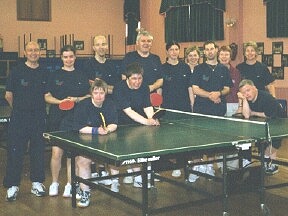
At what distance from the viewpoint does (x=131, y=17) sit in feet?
46.2

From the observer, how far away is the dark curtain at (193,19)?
10961mm

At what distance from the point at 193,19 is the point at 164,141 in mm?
8163

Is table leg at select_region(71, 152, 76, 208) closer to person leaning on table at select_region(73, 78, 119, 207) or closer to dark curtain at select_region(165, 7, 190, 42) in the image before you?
person leaning on table at select_region(73, 78, 119, 207)

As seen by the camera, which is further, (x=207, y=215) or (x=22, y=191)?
(x=22, y=191)

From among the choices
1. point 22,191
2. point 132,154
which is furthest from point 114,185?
point 132,154

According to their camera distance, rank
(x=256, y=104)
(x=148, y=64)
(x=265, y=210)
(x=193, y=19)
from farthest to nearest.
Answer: (x=193, y=19) < (x=148, y=64) < (x=256, y=104) < (x=265, y=210)

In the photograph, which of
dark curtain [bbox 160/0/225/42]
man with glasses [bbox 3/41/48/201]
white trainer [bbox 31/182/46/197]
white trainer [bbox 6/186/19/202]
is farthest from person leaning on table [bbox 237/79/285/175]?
dark curtain [bbox 160/0/225/42]

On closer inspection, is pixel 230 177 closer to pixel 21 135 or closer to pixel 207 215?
pixel 207 215

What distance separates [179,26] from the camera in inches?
475

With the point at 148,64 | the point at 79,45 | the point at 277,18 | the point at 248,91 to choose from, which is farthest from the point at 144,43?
the point at 79,45

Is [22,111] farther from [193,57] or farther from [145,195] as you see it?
[193,57]

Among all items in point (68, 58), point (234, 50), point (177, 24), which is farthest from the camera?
point (177, 24)

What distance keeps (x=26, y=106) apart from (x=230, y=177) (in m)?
2.06

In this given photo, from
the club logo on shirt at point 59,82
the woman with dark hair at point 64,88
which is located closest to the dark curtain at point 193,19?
the woman with dark hair at point 64,88
